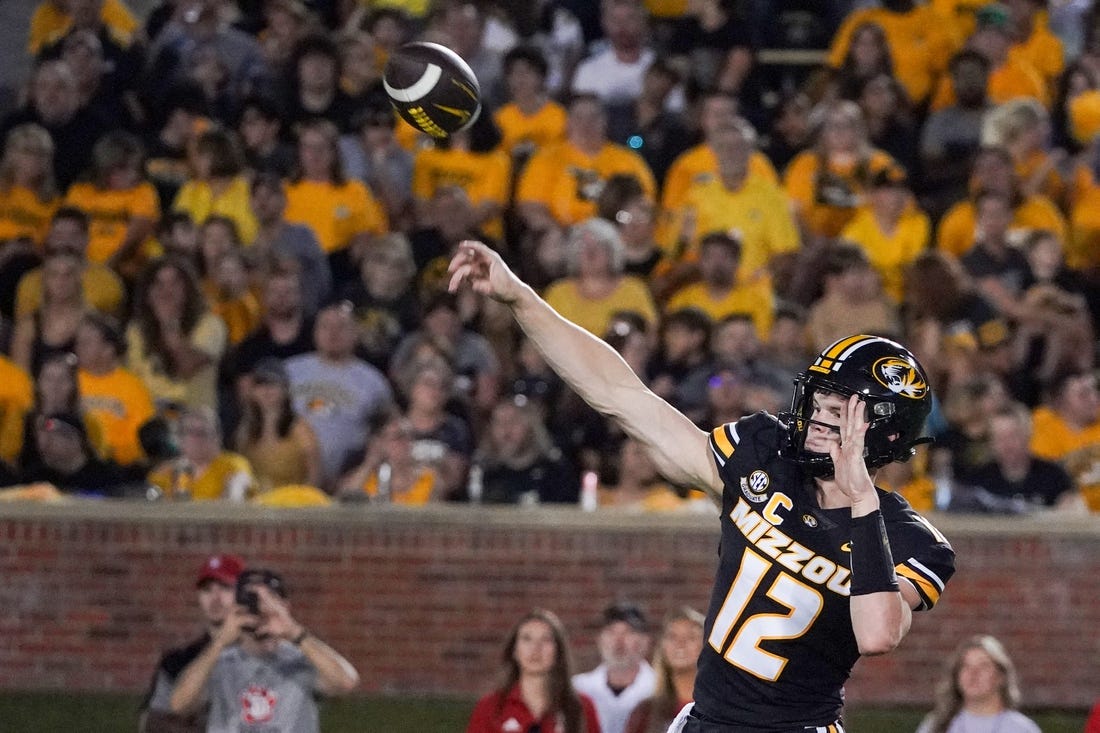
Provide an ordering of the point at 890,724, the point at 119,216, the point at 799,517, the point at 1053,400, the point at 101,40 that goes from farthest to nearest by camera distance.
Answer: the point at 101,40
the point at 119,216
the point at 1053,400
the point at 890,724
the point at 799,517

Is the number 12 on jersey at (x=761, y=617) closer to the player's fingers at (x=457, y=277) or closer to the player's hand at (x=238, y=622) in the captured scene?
the player's fingers at (x=457, y=277)

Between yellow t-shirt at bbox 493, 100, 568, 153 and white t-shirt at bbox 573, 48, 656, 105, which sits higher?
white t-shirt at bbox 573, 48, 656, 105

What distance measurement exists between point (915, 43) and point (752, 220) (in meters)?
2.48

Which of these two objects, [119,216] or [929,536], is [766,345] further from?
[929,536]

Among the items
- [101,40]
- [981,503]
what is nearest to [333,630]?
[981,503]

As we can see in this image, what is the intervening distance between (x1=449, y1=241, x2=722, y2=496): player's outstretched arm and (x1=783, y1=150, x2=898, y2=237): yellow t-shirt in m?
7.54

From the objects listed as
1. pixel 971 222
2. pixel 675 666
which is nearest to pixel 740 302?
pixel 971 222

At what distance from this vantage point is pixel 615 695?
8734 mm

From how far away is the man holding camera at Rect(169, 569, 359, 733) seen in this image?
8.13m

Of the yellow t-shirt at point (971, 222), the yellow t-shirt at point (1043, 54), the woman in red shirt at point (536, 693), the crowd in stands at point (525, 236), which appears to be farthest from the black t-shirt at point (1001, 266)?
the woman in red shirt at point (536, 693)

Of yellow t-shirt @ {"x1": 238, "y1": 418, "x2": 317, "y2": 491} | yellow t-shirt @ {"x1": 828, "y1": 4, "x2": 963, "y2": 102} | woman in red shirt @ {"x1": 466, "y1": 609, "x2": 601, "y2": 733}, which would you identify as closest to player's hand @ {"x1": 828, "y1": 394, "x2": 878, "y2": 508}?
woman in red shirt @ {"x1": 466, "y1": 609, "x2": 601, "y2": 733}

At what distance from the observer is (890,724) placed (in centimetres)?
991

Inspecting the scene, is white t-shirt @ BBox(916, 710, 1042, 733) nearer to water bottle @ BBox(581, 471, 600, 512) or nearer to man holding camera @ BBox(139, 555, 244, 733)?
water bottle @ BBox(581, 471, 600, 512)

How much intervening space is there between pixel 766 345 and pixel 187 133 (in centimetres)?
423
